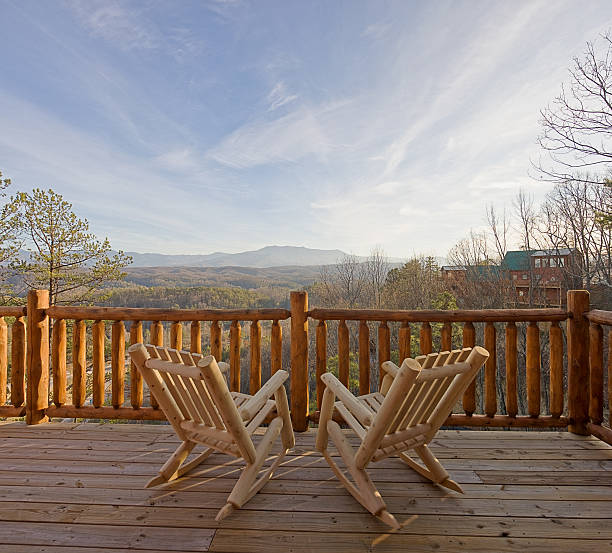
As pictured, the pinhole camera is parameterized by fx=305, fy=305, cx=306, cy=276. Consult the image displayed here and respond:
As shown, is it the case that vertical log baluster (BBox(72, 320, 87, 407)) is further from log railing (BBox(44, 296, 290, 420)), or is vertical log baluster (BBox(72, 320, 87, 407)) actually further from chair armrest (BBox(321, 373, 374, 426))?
chair armrest (BBox(321, 373, 374, 426))

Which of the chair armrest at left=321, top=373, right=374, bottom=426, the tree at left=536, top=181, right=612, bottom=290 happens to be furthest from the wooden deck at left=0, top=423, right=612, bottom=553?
the tree at left=536, top=181, right=612, bottom=290

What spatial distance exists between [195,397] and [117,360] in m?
1.62

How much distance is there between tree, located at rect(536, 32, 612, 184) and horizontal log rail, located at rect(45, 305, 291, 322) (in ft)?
35.6

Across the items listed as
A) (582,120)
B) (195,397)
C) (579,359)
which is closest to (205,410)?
(195,397)

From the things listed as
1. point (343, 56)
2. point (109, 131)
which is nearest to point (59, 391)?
point (343, 56)

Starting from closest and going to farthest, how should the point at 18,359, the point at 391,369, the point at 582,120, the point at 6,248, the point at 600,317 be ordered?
the point at 391,369
the point at 600,317
the point at 18,359
the point at 582,120
the point at 6,248

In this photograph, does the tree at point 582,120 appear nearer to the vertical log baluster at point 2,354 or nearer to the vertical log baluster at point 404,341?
the vertical log baluster at point 404,341

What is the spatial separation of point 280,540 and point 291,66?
1089cm

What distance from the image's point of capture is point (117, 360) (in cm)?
278

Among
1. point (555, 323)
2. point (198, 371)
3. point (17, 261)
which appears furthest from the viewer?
point (17, 261)

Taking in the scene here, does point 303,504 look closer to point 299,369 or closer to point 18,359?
point 299,369

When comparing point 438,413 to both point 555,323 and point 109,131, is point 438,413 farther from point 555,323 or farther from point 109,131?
point 109,131

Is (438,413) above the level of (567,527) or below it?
above

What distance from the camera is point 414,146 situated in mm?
10125
